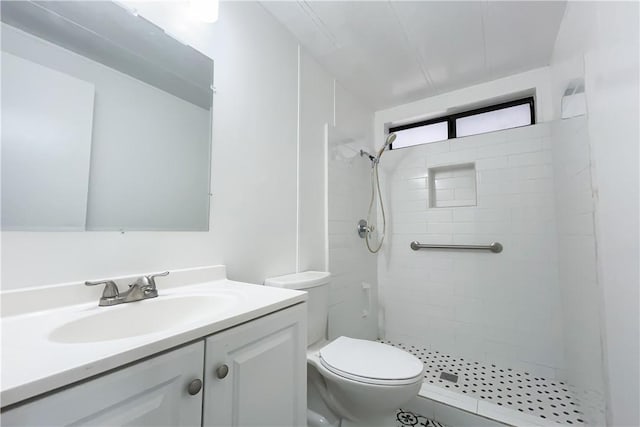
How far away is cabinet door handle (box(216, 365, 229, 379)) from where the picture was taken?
60 cm

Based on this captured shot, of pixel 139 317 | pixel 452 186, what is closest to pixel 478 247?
pixel 452 186

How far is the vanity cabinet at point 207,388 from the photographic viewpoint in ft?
1.34

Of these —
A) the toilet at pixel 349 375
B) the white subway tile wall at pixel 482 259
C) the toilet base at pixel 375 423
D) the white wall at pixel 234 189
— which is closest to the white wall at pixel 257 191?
the white wall at pixel 234 189

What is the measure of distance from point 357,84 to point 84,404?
2272 mm

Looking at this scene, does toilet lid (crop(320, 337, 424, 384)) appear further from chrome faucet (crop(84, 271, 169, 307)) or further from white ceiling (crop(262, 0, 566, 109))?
white ceiling (crop(262, 0, 566, 109))

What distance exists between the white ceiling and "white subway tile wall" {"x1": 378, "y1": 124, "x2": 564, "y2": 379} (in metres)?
0.51

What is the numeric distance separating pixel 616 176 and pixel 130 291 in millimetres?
1572

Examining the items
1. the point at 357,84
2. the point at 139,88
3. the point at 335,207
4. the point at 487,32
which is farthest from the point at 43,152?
the point at 487,32

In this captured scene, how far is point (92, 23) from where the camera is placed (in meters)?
0.86

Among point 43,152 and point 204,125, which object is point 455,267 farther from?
point 43,152

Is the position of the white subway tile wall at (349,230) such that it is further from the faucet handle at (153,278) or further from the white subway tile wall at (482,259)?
the faucet handle at (153,278)

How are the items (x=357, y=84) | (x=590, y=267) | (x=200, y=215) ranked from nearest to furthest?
(x=200, y=215) → (x=590, y=267) → (x=357, y=84)

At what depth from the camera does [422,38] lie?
1625 mm

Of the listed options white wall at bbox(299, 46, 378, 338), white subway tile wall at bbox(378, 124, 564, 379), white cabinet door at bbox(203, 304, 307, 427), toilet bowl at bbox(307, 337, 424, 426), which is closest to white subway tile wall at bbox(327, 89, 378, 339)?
white wall at bbox(299, 46, 378, 338)
